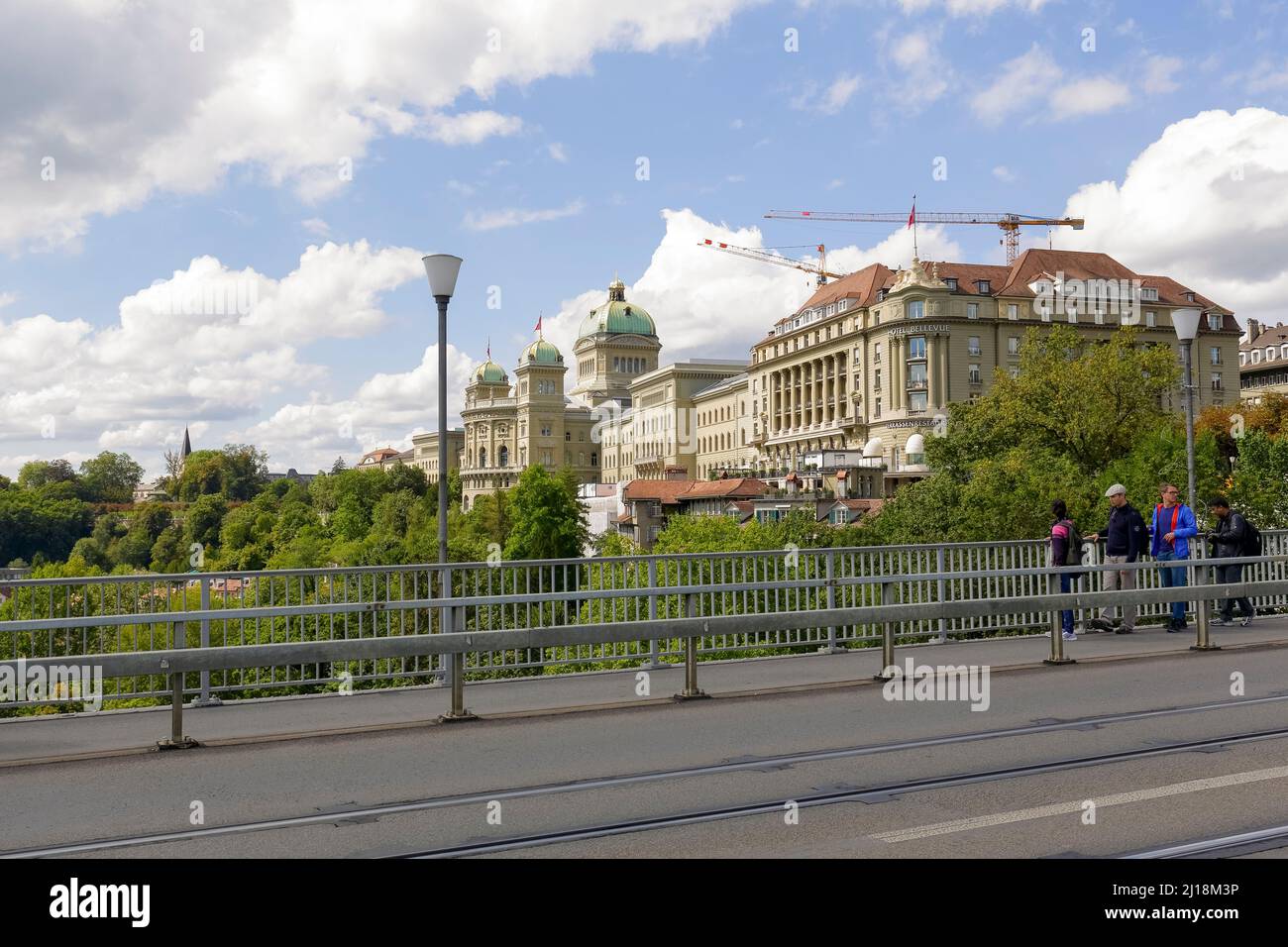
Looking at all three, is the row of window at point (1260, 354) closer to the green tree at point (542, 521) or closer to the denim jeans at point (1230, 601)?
the green tree at point (542, 521)

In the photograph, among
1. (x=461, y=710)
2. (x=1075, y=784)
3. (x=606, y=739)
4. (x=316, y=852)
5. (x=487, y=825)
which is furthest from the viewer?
(x=461, y=710)

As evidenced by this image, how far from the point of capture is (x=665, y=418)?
18138 centimetres

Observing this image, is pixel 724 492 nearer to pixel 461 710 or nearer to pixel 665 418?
pixel 665 418

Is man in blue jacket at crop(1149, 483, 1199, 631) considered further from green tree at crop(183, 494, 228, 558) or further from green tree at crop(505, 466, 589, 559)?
green tree at crop(183, 494, 228, 558)

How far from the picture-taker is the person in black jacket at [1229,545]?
58.6ft

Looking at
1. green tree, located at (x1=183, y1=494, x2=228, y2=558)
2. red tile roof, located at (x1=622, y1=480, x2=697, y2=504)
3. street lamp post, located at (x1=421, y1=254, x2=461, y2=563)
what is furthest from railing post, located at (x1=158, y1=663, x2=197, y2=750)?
green tree, located at (x1=183, y1=494, x2=228, y2=558)

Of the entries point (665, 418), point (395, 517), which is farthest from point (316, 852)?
point (665, 418)

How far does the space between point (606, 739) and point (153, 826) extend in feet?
12.0

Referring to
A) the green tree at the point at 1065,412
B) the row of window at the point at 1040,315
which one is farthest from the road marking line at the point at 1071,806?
the row of window at the point at 1040,315

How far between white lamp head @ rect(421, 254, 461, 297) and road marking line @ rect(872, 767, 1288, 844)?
398 inches

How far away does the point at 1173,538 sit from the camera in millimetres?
17328

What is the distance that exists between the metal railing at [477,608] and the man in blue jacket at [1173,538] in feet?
3.65

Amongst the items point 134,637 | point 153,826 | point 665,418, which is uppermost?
point 665,418

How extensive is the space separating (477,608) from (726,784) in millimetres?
5417
